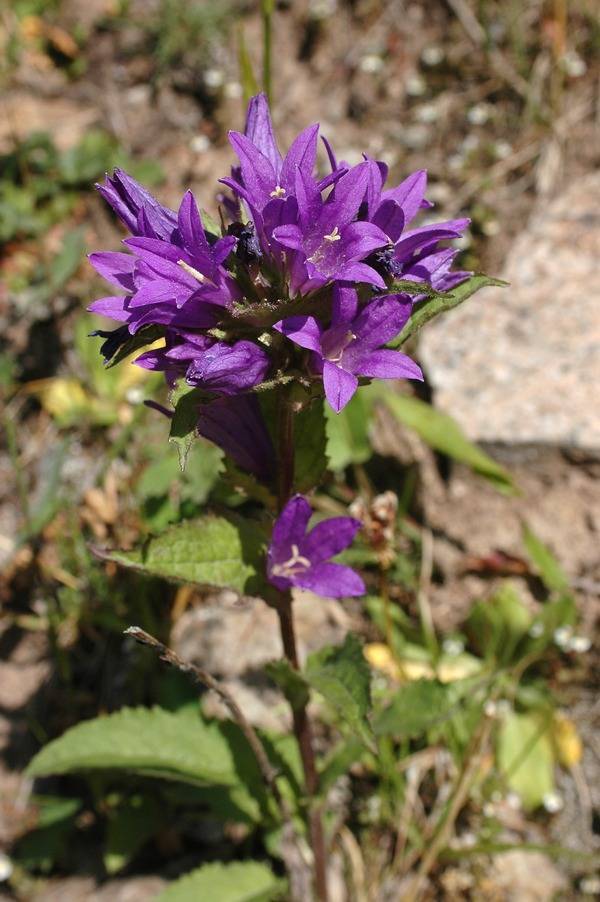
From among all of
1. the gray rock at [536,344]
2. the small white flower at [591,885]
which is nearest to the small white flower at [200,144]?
the gray rock at [536,344]

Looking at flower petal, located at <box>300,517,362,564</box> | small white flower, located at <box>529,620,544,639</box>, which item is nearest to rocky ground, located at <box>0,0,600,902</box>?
small white flower, located at <box>529,620,544,639</box>

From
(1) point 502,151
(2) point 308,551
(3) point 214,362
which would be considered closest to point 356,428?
(2) point 308,551

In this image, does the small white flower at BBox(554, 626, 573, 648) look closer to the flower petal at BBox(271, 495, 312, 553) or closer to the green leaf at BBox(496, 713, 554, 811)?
the green leaf at BBox(496, 713, 554, 811)

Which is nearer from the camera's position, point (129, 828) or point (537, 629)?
point (129, 828)

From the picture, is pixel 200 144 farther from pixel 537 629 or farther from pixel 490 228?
pixel 537 629

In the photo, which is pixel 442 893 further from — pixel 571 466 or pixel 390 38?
pixel 390 38

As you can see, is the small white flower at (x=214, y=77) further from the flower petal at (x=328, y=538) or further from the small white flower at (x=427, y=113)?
the flower petal at (x=328, y=538)

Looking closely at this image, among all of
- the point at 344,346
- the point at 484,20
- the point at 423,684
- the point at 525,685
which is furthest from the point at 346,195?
the point at 484,20

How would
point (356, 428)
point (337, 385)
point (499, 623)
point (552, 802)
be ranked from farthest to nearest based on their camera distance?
point (356, 428)
point (499, 623)
point (552, 802)
point (337, 385)
